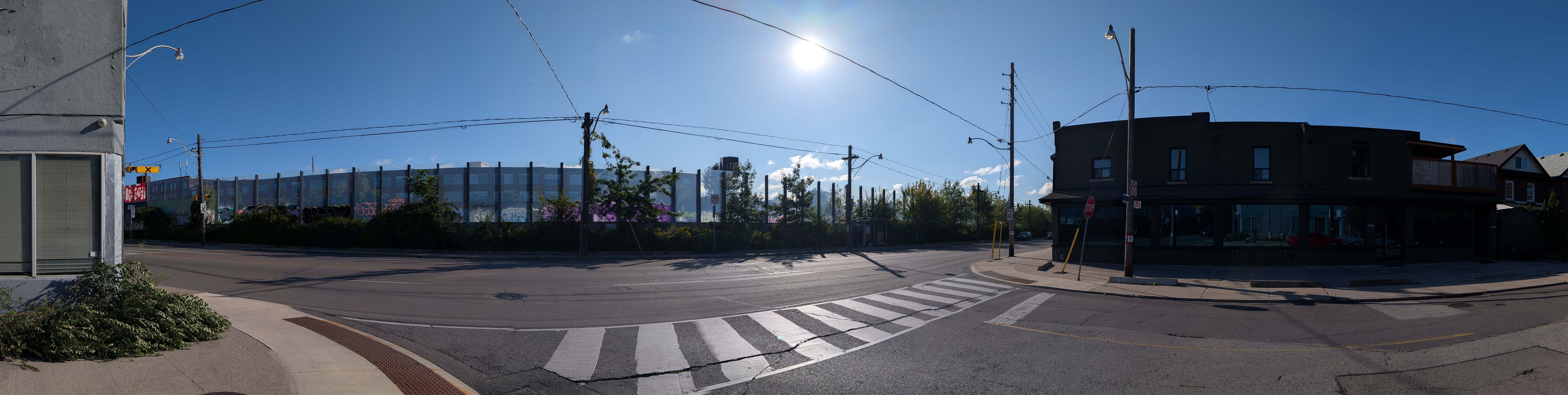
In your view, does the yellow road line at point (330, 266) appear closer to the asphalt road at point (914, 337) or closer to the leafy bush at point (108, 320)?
the asphalt road at point (914, 337)

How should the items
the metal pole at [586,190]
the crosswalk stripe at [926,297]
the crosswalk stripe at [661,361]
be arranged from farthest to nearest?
1. the metal pole at [586,190]
2. the crosswalk stripe at [926,297]
3. the crosswalk stripe at [661,361]

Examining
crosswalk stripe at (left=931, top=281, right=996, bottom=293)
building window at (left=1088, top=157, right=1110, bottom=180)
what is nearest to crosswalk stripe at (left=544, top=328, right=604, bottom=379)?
crosswalk stripe at (left=931, top=281, right=996, bottom=293)

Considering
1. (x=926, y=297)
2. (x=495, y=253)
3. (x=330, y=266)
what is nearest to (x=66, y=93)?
(x=330, y=266)

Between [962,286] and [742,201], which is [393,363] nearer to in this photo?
[962,286]

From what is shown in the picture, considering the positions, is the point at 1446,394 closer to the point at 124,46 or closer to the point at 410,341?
the point at 410,341

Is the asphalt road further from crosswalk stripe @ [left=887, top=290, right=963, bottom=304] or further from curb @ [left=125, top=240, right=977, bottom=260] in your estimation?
curb @ [left=125, top=240, right=977, bottom=260]

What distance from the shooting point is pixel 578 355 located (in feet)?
24.7

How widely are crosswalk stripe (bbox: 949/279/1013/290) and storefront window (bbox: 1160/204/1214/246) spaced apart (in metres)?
8.99

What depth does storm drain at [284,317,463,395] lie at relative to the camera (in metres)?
5.95

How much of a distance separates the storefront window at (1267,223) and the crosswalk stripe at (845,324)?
58.9 feet

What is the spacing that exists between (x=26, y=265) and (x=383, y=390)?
6825 mm

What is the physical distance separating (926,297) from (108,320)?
1311cm

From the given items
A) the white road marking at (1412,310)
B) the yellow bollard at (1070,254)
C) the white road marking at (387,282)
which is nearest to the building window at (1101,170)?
the yellow bollard at (1070,254)

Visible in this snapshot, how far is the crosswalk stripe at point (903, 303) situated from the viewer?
11.5 m
